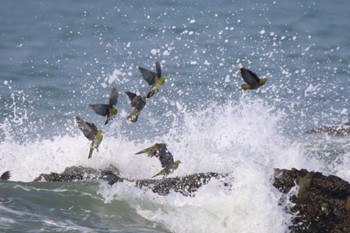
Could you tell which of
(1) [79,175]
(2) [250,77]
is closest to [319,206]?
(2) [250,77]

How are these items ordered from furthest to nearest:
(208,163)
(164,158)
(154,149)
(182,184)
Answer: (208,163), (164,158), (154,149), (182,184)

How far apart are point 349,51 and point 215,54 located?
2688 mm

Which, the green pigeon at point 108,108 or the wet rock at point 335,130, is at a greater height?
the wet rock at point 335,130

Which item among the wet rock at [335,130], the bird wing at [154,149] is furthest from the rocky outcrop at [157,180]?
the wet rock at [335,130]

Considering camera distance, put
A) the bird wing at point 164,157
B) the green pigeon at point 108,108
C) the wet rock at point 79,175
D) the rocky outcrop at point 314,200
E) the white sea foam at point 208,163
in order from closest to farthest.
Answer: the rocky outcrop at point 314,200
the white sea foam at point 208,163
the green pigeon at point 108,108
the bird wing at point 164,157
the wet rock at point 79,175

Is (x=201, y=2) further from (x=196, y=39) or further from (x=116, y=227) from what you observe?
(x=116, y=227)

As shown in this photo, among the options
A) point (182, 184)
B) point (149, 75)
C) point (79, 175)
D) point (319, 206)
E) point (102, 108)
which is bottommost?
point (319, 206)

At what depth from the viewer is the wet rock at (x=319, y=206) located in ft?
21.2

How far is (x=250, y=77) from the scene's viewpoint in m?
7.25

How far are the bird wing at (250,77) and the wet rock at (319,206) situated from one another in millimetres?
949

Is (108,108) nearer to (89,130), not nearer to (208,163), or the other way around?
(89,130)

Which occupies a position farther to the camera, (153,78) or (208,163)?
(208,163)

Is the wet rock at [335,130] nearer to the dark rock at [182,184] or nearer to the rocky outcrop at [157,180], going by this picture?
the rocky outcrop at [157,180]

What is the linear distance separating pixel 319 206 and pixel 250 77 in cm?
124
